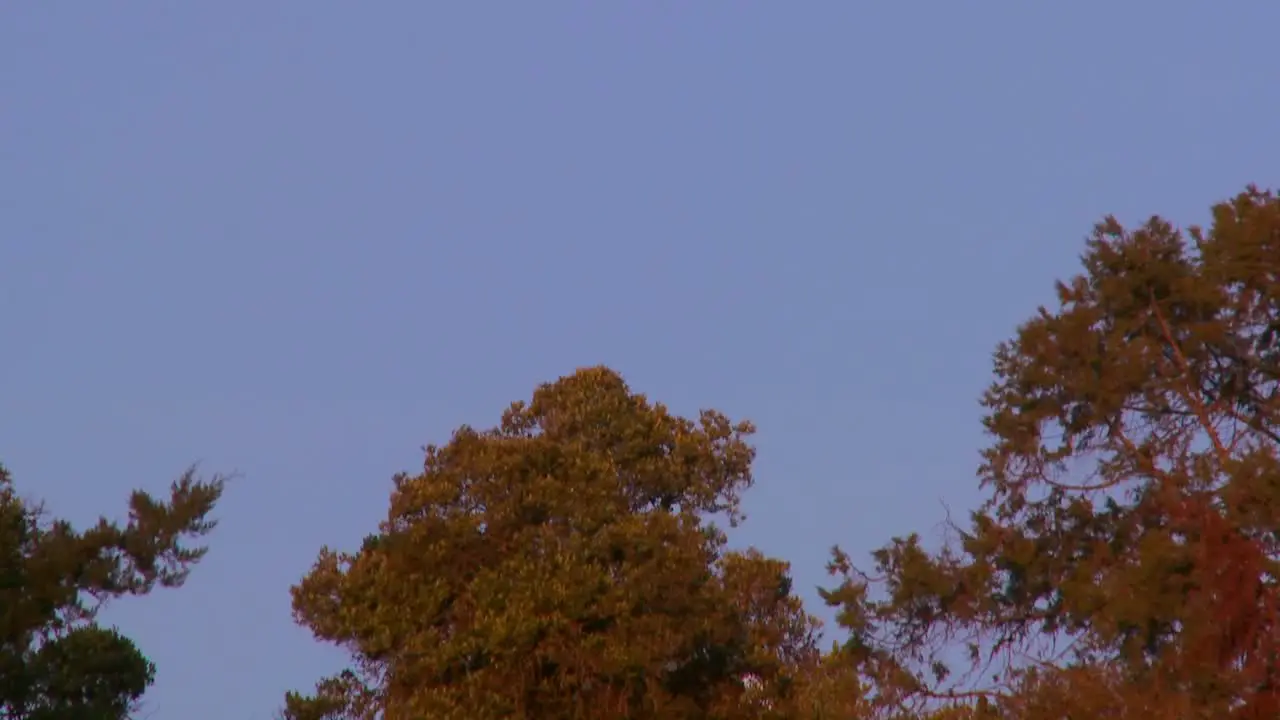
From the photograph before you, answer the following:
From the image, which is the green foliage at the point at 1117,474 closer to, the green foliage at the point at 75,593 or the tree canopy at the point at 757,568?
the tree canopy at the point at 757,568

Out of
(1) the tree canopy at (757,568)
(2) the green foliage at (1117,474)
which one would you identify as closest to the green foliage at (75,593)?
(1) the tree canopy at (757,568)

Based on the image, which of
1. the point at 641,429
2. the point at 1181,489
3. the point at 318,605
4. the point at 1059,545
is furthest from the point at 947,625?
the point at 318,605

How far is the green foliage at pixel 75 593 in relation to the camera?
2866 centimetres

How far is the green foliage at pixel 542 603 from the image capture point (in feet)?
88.5

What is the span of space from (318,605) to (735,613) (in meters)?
7.27

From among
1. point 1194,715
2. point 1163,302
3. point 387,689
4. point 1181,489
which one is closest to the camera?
point 1194,715

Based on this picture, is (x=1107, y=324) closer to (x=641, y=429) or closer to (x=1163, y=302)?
(x=1163, y=302)

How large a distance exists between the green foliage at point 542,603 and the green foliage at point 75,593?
3085mm

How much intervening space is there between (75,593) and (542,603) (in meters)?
8.70

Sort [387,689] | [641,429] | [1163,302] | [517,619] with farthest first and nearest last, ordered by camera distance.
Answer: [641,429]
[387,689]
[517,619]
[1163,302]

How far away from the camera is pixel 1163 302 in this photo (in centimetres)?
2456

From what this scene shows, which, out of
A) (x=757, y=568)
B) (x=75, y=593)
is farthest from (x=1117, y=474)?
(x=75, y=593)

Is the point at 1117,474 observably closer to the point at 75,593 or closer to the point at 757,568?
the point at 757,568

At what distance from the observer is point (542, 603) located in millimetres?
27031
